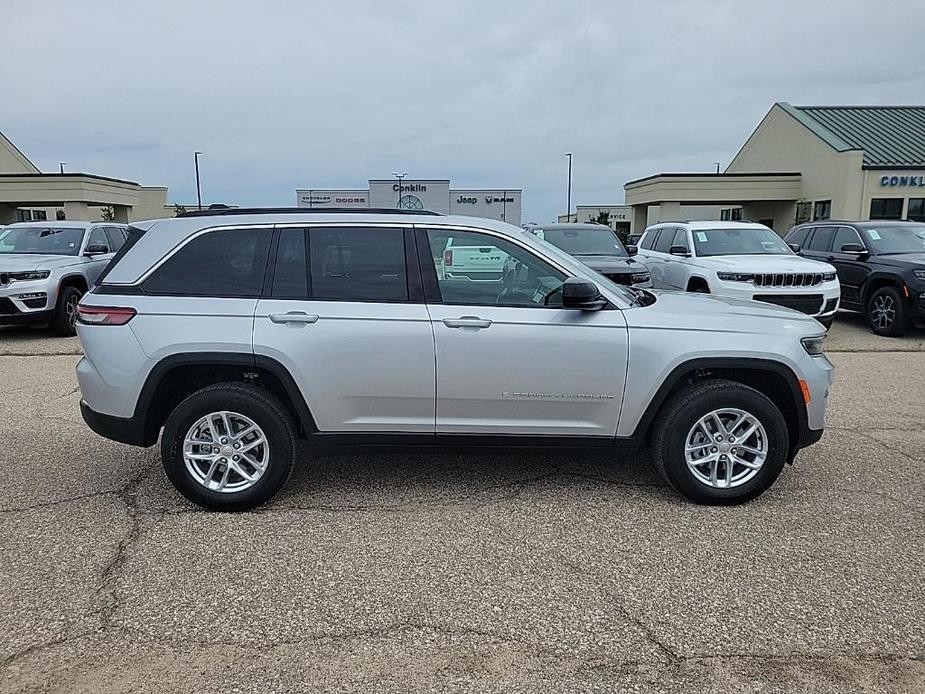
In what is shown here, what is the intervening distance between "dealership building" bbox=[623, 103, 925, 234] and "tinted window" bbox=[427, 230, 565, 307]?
97.2 ft

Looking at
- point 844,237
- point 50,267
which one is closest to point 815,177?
point 844,237

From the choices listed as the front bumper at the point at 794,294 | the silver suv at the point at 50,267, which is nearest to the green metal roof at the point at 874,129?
the front bumper at the point at 794,294

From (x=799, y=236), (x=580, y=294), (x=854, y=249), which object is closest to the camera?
(x=580, y=294)

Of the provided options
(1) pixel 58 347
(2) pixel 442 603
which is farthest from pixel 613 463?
(1) pixel 58 347

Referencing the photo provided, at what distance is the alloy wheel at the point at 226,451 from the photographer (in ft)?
13.8

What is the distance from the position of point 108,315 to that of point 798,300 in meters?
9.05

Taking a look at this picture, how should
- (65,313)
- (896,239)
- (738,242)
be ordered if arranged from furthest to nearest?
(896,239), (738,242), (65,313)

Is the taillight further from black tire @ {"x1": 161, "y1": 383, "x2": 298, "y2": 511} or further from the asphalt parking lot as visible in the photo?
the asphalt parking lot

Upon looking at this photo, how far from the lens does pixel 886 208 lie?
29.6 metres

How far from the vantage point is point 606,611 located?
10.6ft

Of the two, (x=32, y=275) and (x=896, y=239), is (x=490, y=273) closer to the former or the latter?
(x=32, y=275)

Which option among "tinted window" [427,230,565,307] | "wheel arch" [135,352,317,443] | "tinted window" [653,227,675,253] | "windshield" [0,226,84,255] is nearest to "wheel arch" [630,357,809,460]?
"tinted window" [427,230,565,307]

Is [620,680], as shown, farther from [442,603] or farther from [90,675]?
[90,675]

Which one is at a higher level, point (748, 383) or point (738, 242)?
point (738, 242)
